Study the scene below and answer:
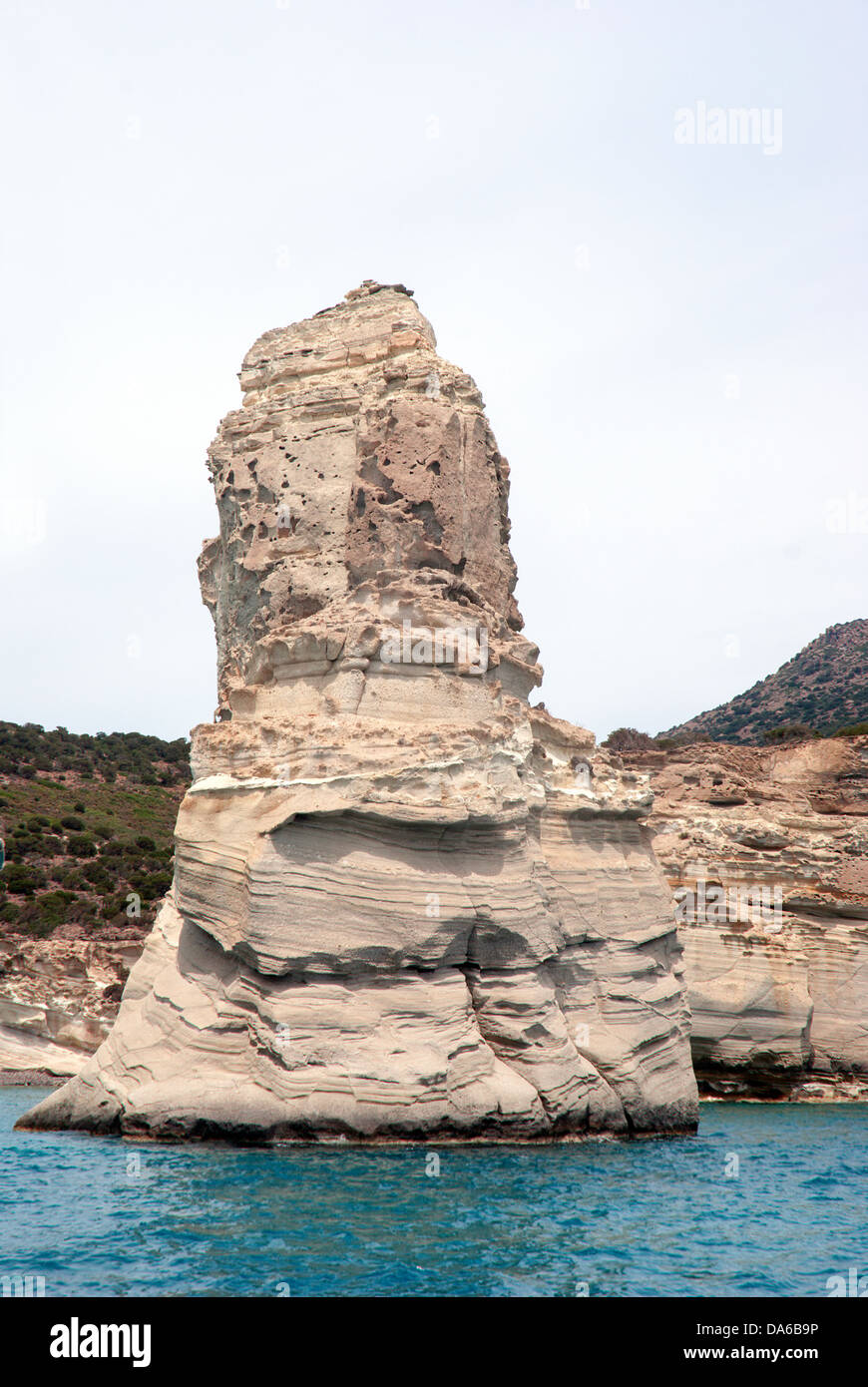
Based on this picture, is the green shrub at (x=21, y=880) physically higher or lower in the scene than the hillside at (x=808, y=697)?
lower

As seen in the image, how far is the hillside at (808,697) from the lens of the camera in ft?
199

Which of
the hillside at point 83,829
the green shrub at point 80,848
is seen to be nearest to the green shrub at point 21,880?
the hillside at point 83,829

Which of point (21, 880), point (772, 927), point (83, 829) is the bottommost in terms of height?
point (772, 927)

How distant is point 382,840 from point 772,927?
1548cm

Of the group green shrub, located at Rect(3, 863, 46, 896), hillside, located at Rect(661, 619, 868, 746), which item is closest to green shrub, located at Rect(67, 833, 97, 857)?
green shrub, located at Rect(3, 863, 46, 896)

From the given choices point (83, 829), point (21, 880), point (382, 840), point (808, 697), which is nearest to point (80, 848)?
point (83, 829)

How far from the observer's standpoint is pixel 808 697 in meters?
66.4

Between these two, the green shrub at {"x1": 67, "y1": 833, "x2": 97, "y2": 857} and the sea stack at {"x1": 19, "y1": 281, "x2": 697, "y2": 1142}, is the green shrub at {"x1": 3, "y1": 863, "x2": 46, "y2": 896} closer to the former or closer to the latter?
the green shrub at {"x1": 67, "y1": 833, "x2": 97, "y2": 857}

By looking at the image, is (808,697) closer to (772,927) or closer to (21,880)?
(772,927)

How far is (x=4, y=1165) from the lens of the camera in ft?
52.7

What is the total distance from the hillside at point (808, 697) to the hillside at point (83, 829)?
26082 millimetres

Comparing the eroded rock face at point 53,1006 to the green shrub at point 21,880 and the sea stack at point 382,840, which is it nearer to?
the green shrub at point 21,880

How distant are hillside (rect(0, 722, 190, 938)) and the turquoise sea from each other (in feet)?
54.5

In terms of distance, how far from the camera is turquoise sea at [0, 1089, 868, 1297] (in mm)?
10969
